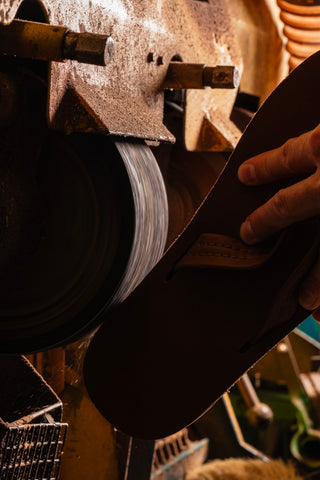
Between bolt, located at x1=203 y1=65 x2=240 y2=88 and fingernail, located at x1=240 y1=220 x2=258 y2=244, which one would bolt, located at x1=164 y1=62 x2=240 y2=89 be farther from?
fingernail, located at x1=240 y1=220 x2=258 y2=244

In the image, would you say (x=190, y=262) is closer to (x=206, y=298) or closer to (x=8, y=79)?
(x=206, y=298)

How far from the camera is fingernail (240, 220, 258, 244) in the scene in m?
1.21

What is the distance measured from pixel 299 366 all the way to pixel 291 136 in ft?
9.26

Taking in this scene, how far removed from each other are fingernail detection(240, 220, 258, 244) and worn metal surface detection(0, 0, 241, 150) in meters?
0.31

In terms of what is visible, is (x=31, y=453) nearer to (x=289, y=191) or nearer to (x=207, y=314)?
(x=207, y=314)

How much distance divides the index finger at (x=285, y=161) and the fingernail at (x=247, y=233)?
0.08m

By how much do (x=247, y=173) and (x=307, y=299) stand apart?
0.26m

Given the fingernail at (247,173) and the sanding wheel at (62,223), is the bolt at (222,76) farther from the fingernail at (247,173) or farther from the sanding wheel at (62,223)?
the fingernail at (247,173)

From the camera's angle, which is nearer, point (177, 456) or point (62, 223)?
point (62, 223)

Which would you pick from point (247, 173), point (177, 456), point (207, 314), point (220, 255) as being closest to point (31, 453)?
point (207, 314)

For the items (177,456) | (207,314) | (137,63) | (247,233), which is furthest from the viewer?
(177,456)

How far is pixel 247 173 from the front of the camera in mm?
1235

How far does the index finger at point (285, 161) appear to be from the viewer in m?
1.05

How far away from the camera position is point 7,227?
1.34 m
